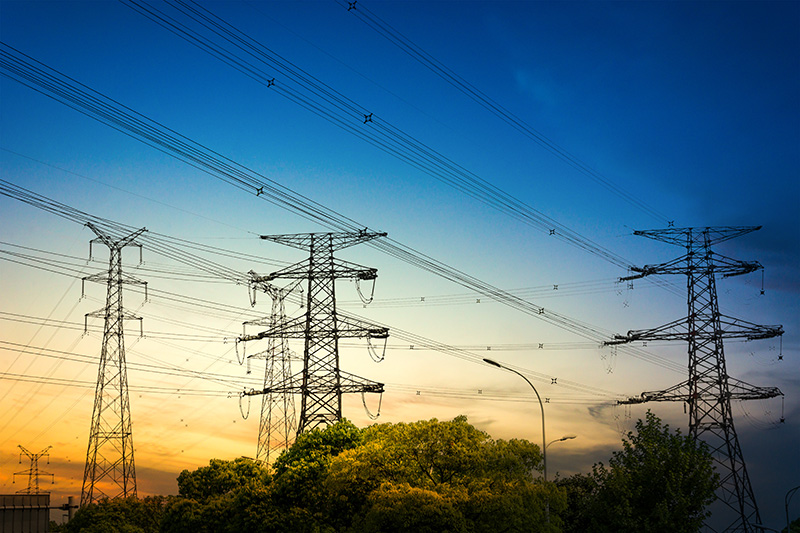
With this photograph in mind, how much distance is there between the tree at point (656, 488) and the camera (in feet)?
166

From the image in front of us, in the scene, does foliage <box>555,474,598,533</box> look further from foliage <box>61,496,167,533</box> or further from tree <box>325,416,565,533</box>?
foliage <box>61,496,167,533</box>

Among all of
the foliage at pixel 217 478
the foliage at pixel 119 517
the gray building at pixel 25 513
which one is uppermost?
the foliage at pixel 217 478

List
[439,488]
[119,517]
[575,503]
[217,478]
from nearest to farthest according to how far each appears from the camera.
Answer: [439,488]
[217,478]
[119,517]
[575,503]

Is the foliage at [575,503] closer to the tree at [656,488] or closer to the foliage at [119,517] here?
the tree at [656,488]

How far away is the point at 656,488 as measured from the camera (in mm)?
52469

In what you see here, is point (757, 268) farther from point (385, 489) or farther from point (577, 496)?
point (385, 489)

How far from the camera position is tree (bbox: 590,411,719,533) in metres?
50.6

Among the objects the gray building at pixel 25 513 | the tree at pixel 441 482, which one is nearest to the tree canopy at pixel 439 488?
the tree at pixel 441 482

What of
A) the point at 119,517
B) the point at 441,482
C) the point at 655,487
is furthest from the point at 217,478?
the point at 655,487

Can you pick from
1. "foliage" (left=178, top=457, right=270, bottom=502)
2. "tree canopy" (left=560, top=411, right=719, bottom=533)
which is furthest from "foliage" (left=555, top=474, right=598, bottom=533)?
"foliage" (left=178, top=457, right=270, bottom=502)

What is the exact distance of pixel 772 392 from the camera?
65.4 meters

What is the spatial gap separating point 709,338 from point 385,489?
111 ft

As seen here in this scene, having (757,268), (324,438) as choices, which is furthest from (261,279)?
(757,268)

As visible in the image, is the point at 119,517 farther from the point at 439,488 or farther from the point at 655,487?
the point at 655,487
